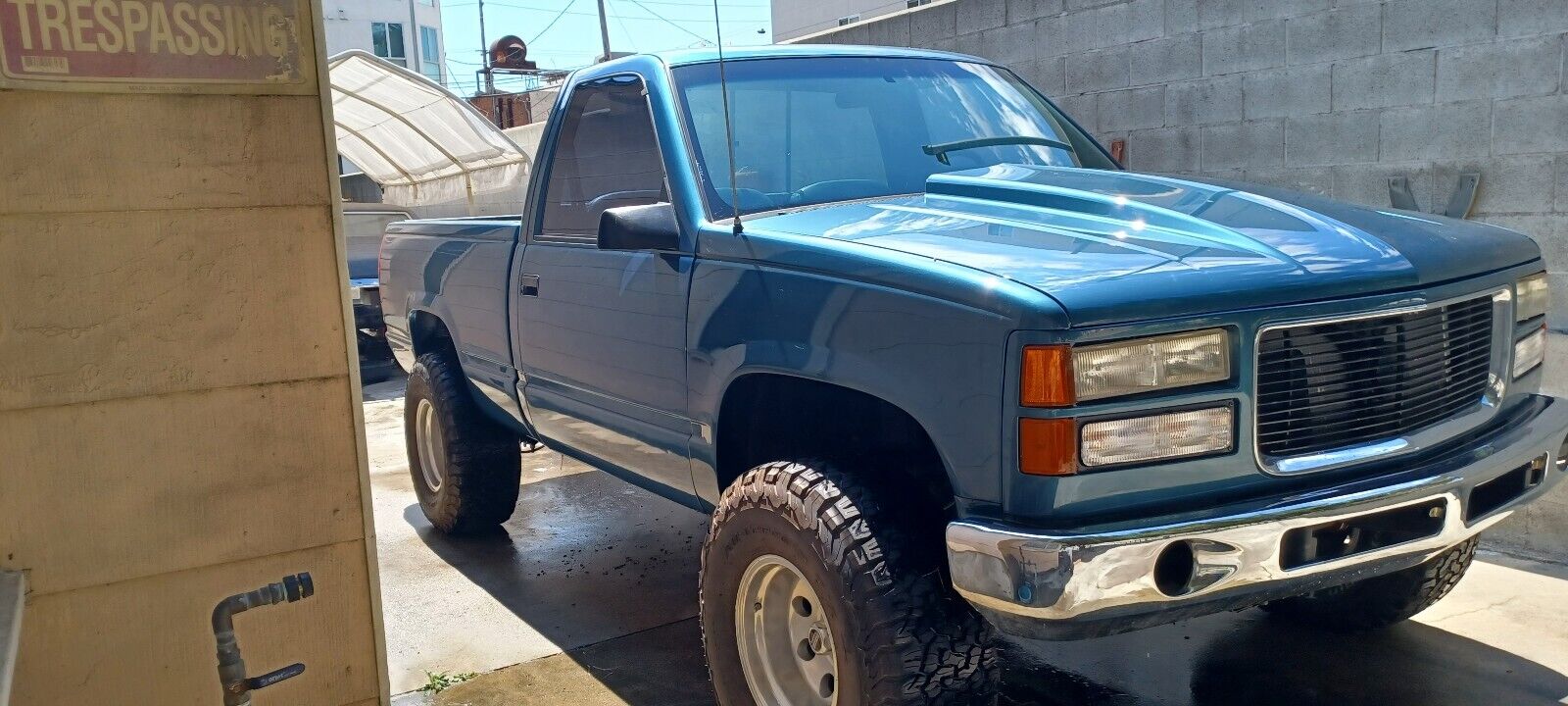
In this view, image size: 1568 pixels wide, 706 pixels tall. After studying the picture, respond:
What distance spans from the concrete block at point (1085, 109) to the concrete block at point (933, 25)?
3.14 feet

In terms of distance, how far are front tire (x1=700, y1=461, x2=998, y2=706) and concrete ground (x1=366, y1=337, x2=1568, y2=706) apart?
2.11ft

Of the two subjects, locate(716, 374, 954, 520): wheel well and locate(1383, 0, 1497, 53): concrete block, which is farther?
locate(1383, 0, 1497, 53): concrete block

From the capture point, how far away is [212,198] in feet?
9.45

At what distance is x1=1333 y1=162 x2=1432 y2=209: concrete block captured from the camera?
5.11 meters

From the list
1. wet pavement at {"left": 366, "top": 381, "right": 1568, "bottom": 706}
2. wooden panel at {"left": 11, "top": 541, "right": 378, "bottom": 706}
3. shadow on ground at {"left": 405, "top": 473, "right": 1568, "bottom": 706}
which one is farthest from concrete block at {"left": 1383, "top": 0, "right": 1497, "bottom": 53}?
wooden panel at {"left": 11, "top": 541, "right": 378, "bottom": 706}

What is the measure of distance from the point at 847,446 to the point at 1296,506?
121 centimetres

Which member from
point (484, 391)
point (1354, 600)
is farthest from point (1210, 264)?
point (484, 391)

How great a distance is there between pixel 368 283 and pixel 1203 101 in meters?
8.35

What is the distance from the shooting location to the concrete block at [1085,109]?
6609 millimetres

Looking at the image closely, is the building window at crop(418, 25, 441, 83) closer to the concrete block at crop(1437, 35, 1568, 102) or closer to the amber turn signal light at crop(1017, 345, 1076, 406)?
the concrete block at crop(1437, 35, 1568, 102)

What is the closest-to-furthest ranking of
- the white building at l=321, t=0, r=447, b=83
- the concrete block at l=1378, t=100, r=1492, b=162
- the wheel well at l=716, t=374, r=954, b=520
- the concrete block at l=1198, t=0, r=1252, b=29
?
the wheel well at l=716, t=374, r=954, b=520 → the concrete block at l=1378, t=100, r=1492, b=162 → the concrete block at l=1198, t=0, r=1252, b=29 → the white building at l=321, t=0, r=447, b=83

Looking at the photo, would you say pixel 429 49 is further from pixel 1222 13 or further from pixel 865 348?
pixel 865 348

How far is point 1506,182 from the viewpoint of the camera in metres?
4.86

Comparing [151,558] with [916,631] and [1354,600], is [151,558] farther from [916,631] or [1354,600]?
[1354,600]
